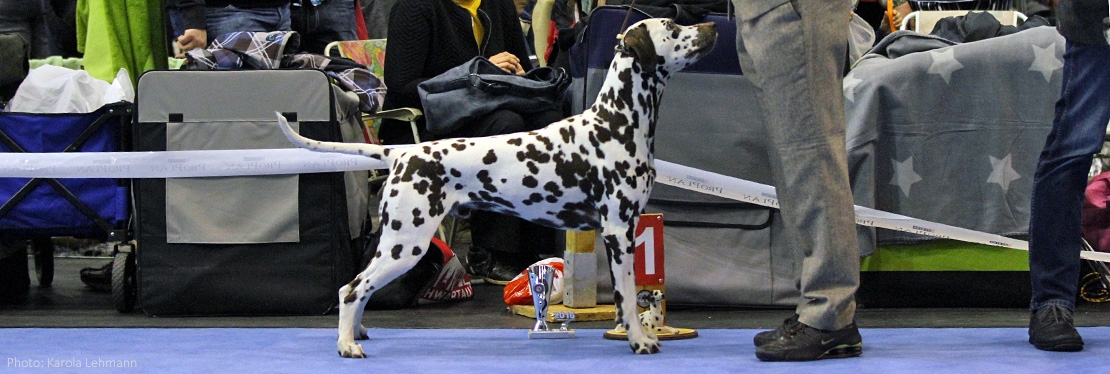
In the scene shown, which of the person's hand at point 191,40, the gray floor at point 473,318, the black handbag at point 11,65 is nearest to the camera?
the gray floor at point 473,318

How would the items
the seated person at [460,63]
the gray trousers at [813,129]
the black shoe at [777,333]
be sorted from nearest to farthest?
the gray trousers at [813,129] → the black shoe at [777,333] → the seated person at [460,63]

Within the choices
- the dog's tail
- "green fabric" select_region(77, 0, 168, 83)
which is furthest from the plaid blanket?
the dog's tail

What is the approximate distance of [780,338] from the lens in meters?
2.88

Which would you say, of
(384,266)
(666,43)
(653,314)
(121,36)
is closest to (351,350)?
(384,266)

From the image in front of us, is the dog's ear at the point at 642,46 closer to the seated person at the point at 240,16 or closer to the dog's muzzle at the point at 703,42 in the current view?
the dog's muzzle at the point at 703,42

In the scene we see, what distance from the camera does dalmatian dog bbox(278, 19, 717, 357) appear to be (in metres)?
2.97

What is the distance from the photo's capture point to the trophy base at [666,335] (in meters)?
3.25

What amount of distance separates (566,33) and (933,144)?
1600 mm

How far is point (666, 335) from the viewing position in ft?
10.9

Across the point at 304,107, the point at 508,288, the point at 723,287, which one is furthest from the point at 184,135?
the point at 723,287

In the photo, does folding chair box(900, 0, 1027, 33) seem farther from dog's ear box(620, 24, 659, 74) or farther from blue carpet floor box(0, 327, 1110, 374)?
dog's ear box(620, 24, 659, 74)

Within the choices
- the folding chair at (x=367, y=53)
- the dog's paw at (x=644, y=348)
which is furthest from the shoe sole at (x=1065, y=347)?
the folding chair at (x=367, y=53)

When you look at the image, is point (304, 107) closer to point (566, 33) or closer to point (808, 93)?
point (566, 33)

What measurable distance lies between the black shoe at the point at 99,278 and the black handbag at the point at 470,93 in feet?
5.17
